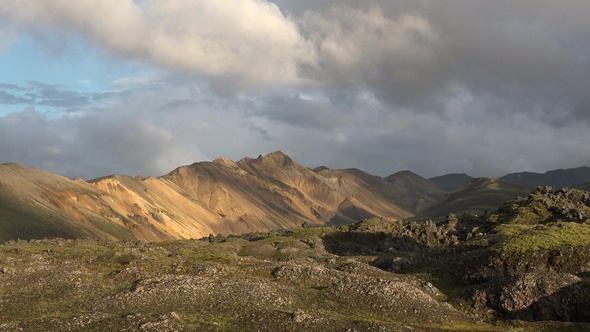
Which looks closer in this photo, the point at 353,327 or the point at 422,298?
the point at 353,327

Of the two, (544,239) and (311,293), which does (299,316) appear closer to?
(311,293)

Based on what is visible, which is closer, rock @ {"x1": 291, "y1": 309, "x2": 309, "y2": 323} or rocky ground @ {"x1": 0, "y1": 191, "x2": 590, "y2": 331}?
rock @ {"x1": 291, "y1": 309, "x2": 309, "y2": 323}

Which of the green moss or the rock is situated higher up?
the green moss

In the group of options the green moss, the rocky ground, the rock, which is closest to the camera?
the rock

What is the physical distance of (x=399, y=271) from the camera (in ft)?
287

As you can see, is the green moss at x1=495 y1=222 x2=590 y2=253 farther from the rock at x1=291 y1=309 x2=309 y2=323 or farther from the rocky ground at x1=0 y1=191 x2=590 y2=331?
the rock at x1=291 y1=309 x2=309 y2=323

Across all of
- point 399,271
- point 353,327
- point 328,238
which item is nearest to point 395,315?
point 353,327

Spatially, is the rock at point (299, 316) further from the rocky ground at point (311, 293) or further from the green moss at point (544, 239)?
the green moss at point (544, 239)

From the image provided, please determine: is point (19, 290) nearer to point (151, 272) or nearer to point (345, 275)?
point (151, 272)

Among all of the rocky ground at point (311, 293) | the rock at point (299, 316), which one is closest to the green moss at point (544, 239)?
the rocky ground at point (311, 293)

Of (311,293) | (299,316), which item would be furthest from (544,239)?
(299,316)

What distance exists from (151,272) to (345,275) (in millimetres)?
26605

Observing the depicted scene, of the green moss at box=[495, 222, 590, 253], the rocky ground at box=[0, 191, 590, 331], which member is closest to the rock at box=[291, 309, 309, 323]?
the rocky ground at box=[0, 191, 590, 331]

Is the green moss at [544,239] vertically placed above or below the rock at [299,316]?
above
